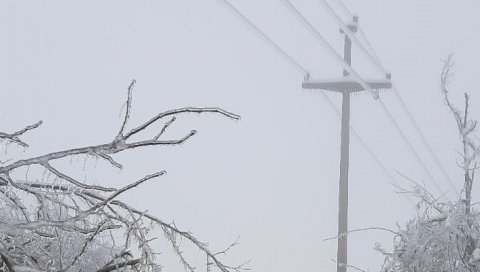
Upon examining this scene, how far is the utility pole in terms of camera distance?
16.4 meters

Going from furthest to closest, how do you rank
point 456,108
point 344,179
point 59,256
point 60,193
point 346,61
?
point 346,61, point 344,179, point 456,108, point 59,256, point 60,193

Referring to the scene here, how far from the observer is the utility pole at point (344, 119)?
16.4m

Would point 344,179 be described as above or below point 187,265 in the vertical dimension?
above

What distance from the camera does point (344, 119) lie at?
17906 millimetres

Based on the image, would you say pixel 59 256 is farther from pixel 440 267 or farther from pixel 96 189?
pixel 440 267

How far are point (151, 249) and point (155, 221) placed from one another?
0.09 metres

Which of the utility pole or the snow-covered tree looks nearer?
the snow-covered tree

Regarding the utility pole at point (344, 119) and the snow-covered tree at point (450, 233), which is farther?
the utility pole at point (344, 119)

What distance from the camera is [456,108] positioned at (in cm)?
921

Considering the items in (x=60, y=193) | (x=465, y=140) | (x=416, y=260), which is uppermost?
(x=465, y=140)

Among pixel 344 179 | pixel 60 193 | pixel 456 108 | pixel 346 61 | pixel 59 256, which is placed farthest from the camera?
pixel 346 61

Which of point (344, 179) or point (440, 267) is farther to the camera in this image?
point (344, 179)

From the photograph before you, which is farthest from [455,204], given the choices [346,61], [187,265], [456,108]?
[346,61]

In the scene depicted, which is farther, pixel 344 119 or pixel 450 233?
pixel 344 119
